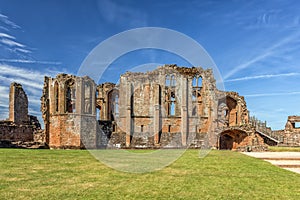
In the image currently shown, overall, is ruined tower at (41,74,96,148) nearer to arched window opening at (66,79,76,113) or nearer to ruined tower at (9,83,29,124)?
arched window opening at (66,79,76,113)

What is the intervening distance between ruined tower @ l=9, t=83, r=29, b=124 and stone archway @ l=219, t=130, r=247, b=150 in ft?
76.8

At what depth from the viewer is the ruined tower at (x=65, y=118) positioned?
2477 centimetres

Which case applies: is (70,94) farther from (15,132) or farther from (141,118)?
(141,118)

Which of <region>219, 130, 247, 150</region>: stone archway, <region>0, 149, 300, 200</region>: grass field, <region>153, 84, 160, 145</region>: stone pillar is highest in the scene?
<region>153, 84, 160, 145</region>: stone pillar

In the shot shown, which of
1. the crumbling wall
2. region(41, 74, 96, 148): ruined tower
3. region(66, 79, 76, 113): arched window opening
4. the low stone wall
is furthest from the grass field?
the crumbling wall

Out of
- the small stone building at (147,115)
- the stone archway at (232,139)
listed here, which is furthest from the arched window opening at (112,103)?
the stone archway at (232,139)

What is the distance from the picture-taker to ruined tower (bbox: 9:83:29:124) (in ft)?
98.6

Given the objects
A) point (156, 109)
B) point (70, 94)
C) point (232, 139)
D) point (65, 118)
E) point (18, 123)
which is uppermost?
point (70, 94)

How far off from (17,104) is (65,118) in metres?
9.22

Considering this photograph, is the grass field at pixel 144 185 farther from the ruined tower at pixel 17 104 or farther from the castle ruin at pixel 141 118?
the ruined tower at pixel 17 104

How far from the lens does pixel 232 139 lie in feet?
107

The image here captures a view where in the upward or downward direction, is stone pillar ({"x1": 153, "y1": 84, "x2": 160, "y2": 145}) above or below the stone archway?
above

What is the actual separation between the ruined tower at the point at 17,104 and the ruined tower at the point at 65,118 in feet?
10.7

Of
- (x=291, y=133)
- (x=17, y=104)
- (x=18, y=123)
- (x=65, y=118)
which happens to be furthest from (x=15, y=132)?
(x=291, y=133)
